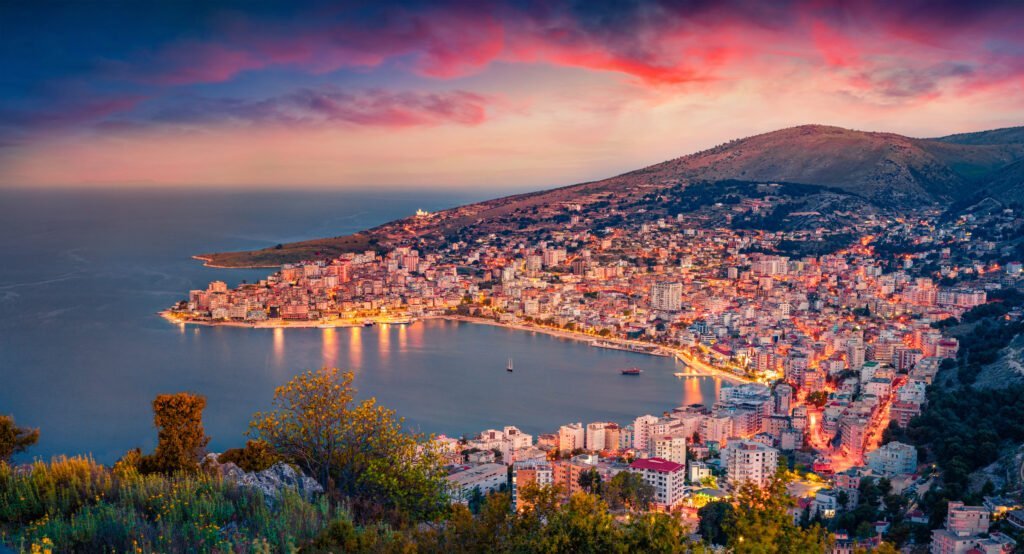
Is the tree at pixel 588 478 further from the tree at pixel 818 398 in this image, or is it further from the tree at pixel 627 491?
the tree at pixel 818 398

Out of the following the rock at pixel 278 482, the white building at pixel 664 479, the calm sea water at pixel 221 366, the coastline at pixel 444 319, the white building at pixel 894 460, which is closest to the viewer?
the rock at pixel 278 482

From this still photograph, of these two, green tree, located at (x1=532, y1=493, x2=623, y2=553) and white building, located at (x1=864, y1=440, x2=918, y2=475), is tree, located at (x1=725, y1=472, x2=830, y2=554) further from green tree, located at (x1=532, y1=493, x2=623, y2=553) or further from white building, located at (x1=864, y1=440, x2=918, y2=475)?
white building, located at (x1=864, y1=440, x2=918, y2=475)

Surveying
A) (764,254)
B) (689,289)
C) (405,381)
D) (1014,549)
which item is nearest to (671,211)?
(764,254)

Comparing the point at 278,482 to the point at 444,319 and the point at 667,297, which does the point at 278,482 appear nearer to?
the point at 444,319

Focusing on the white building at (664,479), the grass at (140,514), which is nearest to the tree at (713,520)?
the white building at (664,479)

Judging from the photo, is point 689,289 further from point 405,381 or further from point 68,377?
point 68,377
